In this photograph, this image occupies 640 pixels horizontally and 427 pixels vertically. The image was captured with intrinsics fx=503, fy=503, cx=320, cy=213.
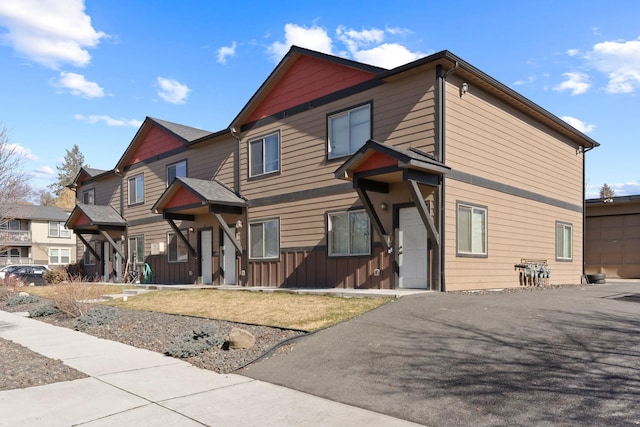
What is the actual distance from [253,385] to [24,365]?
3747 mm

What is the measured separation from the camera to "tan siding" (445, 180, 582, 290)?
40.5 feet

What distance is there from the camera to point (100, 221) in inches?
957

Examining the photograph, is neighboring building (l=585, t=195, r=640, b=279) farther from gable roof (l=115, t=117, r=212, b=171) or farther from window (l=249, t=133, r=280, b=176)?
gable roof (l=115, t=117, r=212, b=171)

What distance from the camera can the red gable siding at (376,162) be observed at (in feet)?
38.0

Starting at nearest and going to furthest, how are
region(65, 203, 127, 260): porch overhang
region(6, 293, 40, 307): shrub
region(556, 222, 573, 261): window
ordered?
region(6, 293, 40, 307): shrub < region(556, 222, 573, 261): window < region(65, 203, 127, 260): porch overhang

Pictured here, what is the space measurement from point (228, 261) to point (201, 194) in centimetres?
319

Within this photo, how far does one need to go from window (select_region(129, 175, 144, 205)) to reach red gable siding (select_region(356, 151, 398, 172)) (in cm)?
1547

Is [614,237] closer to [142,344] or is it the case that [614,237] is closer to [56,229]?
[142,344]

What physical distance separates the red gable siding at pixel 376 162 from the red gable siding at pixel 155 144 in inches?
473

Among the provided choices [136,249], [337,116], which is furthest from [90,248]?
[337,116]

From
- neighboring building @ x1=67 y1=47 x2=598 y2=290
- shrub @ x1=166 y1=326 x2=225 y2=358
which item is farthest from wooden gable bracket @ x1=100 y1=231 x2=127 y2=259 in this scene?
shrub @ x1=166 y1=326 x2=225 y2=358

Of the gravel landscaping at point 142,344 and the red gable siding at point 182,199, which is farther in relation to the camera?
the red gable siding at point 182,199

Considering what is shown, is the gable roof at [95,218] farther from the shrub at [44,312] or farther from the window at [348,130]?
the window at [348,130]

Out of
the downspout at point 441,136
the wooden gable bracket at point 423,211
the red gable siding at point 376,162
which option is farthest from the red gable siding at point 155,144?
the wooden gable bracket at point 423,211
